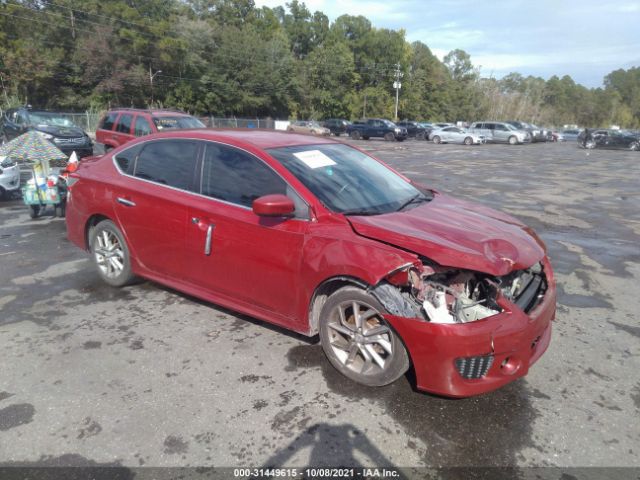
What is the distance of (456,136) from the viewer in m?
36.9

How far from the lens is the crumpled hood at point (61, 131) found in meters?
14.2

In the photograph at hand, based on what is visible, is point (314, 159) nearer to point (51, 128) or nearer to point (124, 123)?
point (124, 123)

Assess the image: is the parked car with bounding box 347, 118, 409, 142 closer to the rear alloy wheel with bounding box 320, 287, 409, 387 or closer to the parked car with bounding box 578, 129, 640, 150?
the parked car with bounding box 578, 129, 640, 150

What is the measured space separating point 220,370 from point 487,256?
2021mm

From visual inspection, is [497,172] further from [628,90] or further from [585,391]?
[628,90]

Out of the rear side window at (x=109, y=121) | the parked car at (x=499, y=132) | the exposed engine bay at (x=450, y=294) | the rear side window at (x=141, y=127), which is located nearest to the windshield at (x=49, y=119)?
the rear side window at (x=109, y=121)

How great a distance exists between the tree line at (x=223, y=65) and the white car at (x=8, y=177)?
31271mm

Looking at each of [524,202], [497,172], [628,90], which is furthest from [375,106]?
[628,90]

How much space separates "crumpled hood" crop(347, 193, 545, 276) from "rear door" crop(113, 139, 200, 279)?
165cm

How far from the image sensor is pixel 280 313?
3.43m

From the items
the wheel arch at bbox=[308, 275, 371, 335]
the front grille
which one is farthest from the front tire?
→ the front grille

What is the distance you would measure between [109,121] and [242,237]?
11050 millimetres

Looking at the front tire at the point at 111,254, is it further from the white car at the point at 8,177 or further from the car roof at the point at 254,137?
the white car at the point at 8,177

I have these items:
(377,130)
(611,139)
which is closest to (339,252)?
(377,130)
